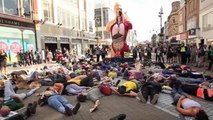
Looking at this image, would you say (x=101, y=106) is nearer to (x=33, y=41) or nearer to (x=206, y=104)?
(x=206, y=104)

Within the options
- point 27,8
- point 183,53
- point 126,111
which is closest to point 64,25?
point 27,8

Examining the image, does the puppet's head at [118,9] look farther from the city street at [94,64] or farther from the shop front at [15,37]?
the shop front at [15,37]

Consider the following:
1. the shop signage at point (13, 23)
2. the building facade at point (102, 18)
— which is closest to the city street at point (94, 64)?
the shop signage at point (13, 23)

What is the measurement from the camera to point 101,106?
679 cm

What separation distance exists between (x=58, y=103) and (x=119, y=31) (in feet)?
42.3

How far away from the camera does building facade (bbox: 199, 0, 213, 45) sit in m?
24.9

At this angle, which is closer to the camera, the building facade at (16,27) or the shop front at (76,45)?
the building facade at (16,27)

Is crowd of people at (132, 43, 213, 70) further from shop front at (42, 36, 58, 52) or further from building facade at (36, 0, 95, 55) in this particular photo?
building facade at (36, 0, 95, 55)

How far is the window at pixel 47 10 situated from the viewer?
2944 cm

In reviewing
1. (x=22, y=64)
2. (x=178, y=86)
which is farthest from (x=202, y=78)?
(x=22, y=64)

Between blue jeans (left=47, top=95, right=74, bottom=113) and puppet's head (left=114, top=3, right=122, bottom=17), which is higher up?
puppet's head (left=114, top=3, right=122, bottom=17)

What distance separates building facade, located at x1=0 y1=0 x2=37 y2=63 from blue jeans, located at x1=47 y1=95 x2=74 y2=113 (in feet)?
53.6

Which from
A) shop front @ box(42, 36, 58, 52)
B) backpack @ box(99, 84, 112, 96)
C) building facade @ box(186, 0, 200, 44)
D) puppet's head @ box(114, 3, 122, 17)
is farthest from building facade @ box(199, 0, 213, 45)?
shop front @ box(42, 36, 58, 52)

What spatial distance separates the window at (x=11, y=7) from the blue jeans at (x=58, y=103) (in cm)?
1823
